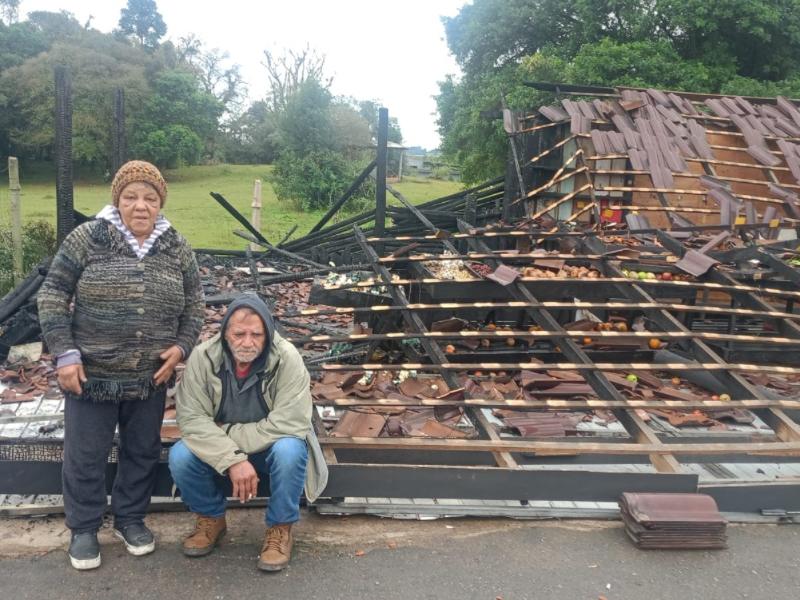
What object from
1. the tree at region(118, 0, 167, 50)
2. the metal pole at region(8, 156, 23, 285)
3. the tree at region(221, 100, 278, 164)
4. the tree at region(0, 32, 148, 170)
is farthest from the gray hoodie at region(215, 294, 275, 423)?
the tree at region(118, 0, 167, 50)

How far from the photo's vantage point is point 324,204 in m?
23.6

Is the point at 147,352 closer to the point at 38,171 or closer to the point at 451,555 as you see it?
the point at 451,555

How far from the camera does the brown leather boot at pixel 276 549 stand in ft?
10.1

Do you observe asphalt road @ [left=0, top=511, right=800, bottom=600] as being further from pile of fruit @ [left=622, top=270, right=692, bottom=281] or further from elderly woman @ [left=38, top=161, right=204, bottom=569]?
pile of fruit @ [left=622, top=270, right=692, bottom=281]

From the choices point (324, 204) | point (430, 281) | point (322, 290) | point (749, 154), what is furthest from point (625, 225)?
point (324, 204)

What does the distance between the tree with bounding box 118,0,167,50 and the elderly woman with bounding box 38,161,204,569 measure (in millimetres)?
44208

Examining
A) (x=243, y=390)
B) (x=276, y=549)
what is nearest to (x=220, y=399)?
(x=243, y=390)

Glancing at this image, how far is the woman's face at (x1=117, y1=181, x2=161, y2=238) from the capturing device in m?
2.92

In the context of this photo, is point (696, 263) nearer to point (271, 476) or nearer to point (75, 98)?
point (271, 476)

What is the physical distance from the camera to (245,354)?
307cm

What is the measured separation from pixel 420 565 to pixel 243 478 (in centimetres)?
99

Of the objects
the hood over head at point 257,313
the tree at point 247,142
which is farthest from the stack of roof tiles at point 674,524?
the tree at point 247,142

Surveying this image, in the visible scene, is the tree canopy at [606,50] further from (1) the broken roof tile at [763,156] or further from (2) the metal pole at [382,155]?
(2) the metal pole at [382,155]

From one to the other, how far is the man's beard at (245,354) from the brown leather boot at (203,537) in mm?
817
